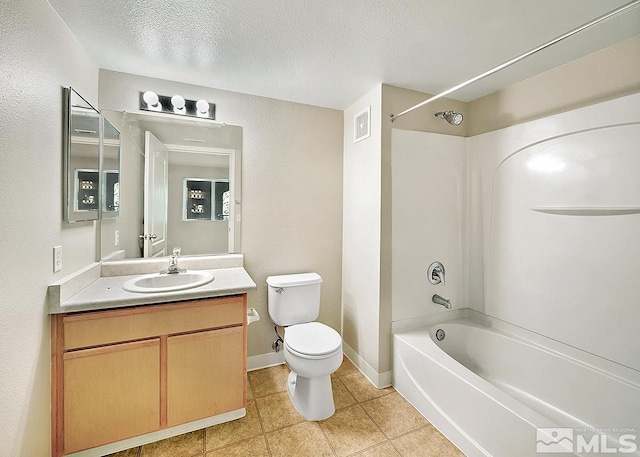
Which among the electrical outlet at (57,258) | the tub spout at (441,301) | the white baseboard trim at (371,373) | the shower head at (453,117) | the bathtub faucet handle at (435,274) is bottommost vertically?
the white baseboard trim at (371,373)

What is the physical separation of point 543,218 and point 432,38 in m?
1.43

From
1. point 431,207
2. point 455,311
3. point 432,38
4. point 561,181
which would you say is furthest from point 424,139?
point 455,311

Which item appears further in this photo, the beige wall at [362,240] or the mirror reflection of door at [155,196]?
the beige wall at [362,240]

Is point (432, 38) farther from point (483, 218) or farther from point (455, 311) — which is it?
point (455, 311)

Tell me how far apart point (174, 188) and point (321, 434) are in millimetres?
1994

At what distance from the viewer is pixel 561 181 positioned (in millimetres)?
1848

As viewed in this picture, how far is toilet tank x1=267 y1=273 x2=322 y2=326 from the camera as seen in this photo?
222 centimetres

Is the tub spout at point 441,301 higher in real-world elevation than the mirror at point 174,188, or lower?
lower

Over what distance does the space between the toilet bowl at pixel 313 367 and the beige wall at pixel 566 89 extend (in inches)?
83.4

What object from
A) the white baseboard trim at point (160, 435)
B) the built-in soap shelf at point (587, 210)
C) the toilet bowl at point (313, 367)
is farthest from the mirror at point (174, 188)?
the built-in soap shelf at point (587, 210)

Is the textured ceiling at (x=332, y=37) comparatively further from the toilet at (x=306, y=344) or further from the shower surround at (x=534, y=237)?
the toilet at (x=306, y=344)

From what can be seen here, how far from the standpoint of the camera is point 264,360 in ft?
8.04

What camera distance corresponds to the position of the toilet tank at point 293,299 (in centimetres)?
222

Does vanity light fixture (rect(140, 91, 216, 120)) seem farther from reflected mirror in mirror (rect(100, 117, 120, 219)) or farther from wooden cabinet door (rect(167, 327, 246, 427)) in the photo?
wooden cabinet door (rect(167, 327, 246, 427))
